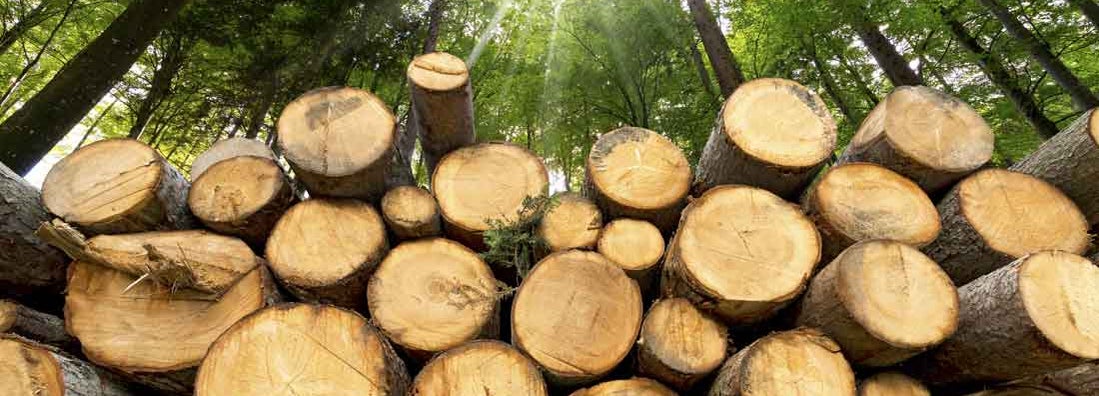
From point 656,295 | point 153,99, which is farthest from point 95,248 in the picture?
point 153,99

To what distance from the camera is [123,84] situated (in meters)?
7.91

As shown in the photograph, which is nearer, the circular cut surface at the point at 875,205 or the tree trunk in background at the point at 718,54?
the circular cut surface at the point at 875,205

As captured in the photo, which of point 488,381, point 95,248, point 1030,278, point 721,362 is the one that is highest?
point 95,248

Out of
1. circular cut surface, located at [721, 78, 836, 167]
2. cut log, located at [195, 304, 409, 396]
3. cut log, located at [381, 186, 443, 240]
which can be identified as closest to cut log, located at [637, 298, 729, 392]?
circular cut surface, located at [721, 78, 836, 167]

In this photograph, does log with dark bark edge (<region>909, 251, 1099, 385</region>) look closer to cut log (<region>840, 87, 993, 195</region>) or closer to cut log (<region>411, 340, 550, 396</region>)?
cut log (<region>840, 87, 993, 195</region>)

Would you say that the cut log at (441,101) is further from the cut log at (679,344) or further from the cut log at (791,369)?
the cut log at (791,369)

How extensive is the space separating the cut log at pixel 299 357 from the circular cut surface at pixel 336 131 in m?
0.64

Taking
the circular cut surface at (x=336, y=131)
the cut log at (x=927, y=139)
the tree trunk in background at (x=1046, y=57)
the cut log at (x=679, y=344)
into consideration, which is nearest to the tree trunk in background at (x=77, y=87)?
the circular cut surface at (x=336, y=131)

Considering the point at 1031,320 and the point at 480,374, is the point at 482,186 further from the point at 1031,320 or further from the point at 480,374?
the point at 1031,320

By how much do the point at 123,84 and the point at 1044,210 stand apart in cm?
1001

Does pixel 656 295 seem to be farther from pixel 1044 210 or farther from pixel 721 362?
pixel 1044 210

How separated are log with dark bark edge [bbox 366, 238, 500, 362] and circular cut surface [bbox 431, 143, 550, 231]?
17cm

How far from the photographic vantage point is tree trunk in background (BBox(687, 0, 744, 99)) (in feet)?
17.7

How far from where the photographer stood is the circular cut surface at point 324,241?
6.64 ft
